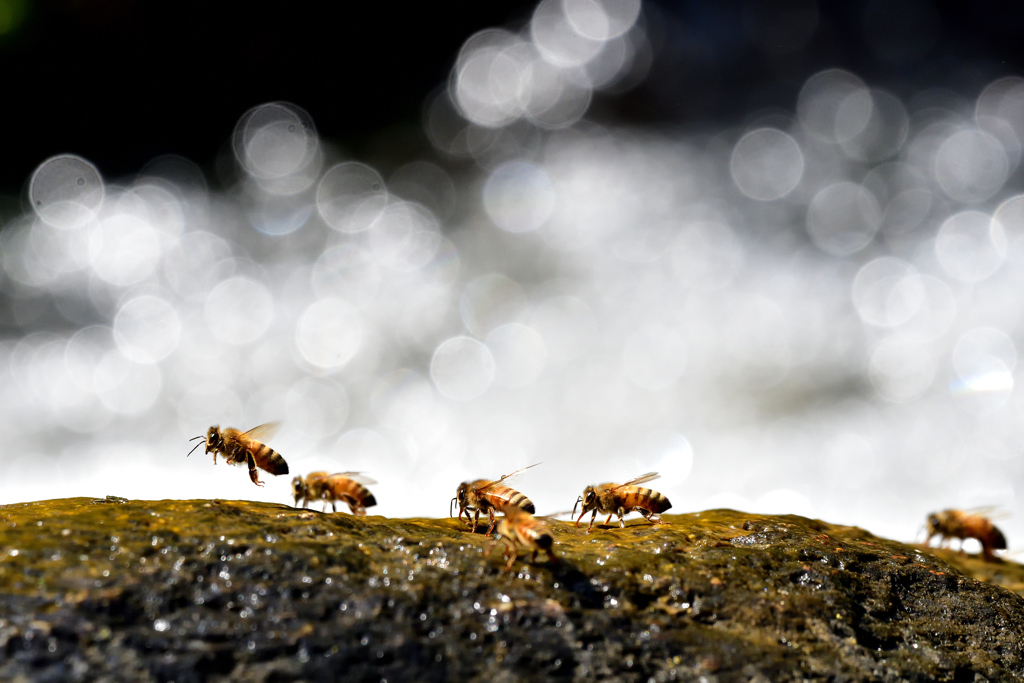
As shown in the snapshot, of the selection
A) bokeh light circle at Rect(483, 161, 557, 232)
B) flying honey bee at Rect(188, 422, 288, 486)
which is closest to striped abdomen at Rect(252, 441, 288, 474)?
flying honey bee at Rect(188, 422, 288, 486)

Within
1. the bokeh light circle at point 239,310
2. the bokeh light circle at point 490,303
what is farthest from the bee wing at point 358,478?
the bokeh light circle at point 239,310

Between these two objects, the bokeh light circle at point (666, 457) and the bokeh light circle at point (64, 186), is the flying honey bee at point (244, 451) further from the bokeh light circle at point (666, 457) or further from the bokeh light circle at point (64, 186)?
the bokeh light circle at point (64, 186)

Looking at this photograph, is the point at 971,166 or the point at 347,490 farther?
the point at 971,166

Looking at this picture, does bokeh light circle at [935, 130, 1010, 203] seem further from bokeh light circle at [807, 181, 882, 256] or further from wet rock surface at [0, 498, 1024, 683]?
wet rock surface at [0, 498, 1024, 683]

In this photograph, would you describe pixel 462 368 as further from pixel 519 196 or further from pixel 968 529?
pixel 968 529

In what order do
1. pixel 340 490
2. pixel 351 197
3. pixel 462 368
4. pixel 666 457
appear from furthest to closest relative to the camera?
pixel 351 197 < pixel 462 368 < pixel 666 457 < pixel 340 490

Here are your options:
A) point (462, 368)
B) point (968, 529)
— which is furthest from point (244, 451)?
point (462, 368)
